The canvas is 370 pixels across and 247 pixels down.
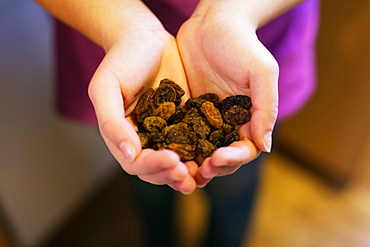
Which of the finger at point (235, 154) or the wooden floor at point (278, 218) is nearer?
the finger at point (235, 154)

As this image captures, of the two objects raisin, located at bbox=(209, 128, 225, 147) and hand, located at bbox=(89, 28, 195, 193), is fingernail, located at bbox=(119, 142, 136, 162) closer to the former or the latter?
hand, located at bbox=(89, 28, 195, 193)

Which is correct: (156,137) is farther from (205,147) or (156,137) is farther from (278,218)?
(278,218)

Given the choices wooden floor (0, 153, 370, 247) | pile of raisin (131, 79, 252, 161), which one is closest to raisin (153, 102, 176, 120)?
pile of raisin (131, 79, 252, 161)

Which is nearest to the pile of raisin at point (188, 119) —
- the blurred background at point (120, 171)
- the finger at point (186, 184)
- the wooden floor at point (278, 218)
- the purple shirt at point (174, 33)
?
the finger at point (186, 184)

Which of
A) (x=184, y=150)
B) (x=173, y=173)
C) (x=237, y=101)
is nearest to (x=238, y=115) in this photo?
(x=237, y=101)

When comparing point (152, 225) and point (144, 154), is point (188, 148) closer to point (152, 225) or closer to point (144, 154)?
point (144, 154)

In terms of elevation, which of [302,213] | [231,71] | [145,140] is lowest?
[302,213]

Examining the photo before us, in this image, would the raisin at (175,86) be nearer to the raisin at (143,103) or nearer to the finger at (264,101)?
the raisin at (143,103)
